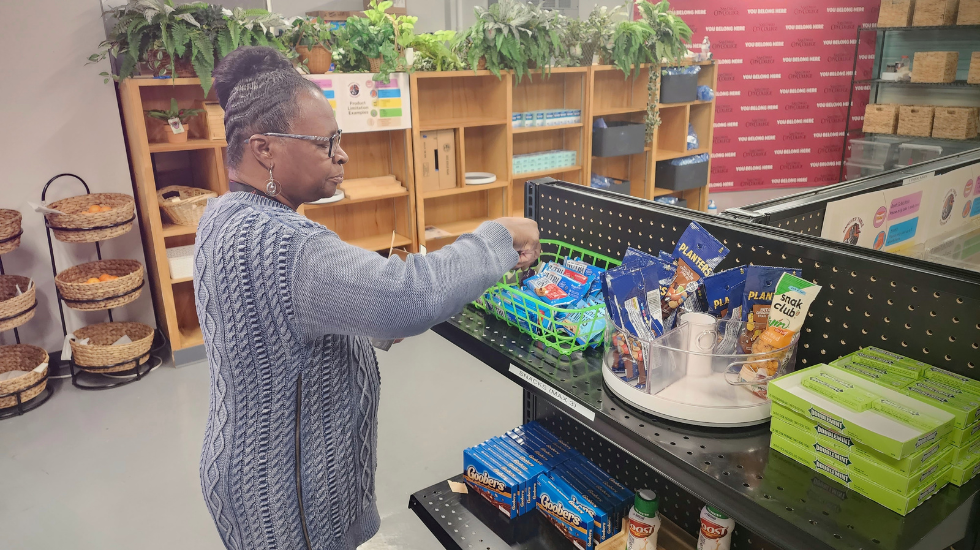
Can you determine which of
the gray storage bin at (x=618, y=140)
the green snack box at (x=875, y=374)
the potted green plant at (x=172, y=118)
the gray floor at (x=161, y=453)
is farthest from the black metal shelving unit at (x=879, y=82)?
the green snack box at (x=875, y=374)

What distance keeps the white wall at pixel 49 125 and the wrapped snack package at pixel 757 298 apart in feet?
13.7

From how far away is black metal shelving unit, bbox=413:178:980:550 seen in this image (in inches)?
35.1

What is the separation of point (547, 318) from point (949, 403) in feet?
2.35

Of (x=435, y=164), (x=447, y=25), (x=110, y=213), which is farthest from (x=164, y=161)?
(x=447, y=25)

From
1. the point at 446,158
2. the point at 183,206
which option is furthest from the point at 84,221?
the point at 446,158

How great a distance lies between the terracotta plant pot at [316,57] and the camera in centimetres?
416

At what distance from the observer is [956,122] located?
6.75 m

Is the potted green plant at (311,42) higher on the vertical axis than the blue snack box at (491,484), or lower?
higher

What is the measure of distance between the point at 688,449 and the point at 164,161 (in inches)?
170

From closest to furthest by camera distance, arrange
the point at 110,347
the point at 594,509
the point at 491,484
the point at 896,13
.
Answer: the point at 594,509 < the point at 491,484 < the point at 110,347 < the point at 896,13

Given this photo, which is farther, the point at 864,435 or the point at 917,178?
the point at 917,178

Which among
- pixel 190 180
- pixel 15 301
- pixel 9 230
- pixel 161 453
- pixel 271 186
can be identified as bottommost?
pixel 161 453

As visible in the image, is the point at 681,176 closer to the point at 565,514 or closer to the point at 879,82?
the point at 879,82

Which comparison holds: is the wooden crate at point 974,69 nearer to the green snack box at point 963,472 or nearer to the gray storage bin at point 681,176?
the gray storage bin at point 681,176
